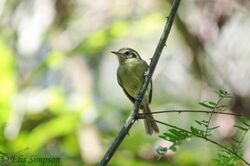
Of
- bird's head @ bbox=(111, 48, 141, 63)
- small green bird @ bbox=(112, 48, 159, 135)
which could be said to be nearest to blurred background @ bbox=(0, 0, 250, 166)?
small green bird @ bbox=(112, 48, 159, 135)

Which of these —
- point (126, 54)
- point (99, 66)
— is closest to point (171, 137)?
point (126, 54)

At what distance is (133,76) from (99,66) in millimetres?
2469

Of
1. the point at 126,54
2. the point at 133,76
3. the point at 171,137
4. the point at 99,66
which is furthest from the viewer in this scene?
the point at 99,66

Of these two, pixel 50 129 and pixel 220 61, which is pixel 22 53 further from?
pixel 220 61

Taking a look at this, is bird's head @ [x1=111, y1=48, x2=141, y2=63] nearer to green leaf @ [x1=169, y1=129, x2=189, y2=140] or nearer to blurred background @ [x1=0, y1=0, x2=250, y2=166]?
blurred background @ [x1=0, y1=0, x2=250, y2=166]

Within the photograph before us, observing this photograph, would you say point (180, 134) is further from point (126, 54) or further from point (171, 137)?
point (126, 54)

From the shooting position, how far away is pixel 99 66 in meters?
5.88

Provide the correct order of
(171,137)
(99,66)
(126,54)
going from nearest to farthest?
(171,137), (126,54), (99,66)

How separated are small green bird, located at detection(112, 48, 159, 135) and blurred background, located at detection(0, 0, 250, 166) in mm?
264

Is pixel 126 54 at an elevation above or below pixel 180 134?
below

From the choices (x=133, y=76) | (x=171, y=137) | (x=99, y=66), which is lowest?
(x=99, y=66)

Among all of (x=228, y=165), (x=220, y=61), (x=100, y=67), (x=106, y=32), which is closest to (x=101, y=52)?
(x=100, y=67)

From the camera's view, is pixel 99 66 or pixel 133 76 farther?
pixel 99 66

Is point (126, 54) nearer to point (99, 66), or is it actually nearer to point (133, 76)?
point (133, 76)
